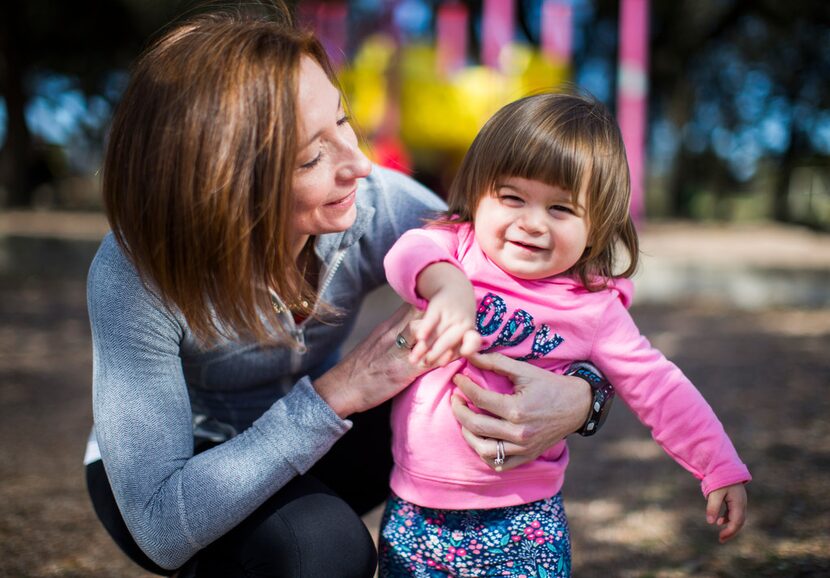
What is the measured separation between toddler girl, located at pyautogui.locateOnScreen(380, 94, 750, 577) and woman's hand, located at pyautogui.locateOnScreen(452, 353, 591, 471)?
1.1 inches

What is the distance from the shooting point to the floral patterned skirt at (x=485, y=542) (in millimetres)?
1532

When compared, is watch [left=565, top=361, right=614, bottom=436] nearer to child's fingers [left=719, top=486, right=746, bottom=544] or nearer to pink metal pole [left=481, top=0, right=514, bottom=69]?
child's fingers [left=719, top=486, right=746, bottom=544]

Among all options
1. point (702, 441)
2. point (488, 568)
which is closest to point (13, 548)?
point (488, 568)

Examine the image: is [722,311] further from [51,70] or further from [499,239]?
[51,70]

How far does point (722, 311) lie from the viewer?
5.74m

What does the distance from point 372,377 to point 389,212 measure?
19.2 inches

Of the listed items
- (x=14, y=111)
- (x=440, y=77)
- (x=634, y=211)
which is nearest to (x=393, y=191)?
(x=634, y=211)

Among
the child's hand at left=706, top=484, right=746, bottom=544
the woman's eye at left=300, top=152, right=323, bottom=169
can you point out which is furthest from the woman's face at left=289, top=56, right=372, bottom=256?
the child's hand at left=706, top=484, right=746, bottom=544

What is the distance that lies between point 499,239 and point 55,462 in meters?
2.33

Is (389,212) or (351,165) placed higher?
(351,165)

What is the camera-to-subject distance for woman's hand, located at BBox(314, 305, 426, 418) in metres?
1.49

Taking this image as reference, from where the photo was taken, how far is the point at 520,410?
4.70 feet

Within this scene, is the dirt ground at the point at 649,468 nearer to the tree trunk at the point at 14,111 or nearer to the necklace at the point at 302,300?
the necklace at the point at 302,300

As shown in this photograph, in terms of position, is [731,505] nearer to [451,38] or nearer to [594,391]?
[594,391]
